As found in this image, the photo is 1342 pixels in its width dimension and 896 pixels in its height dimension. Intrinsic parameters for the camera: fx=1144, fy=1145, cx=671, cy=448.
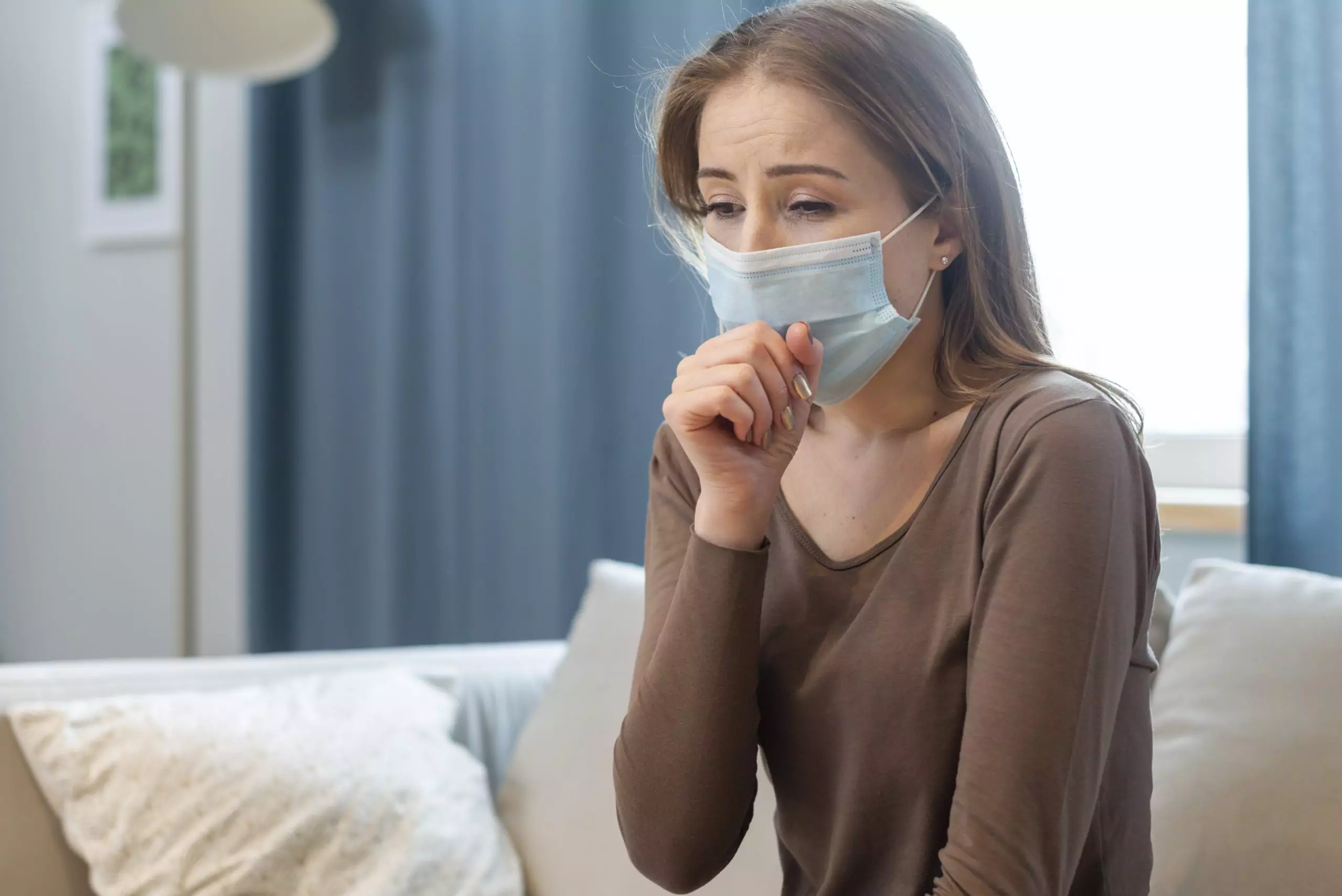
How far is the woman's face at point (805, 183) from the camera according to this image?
3.06 feet

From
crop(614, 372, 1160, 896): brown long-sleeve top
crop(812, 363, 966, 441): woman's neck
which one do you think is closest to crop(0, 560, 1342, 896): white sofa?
crop(614, 372, 1160, 896): brown long-sleeve top

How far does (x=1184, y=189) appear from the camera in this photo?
1.85 metres

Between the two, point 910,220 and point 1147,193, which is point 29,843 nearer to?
point 910,220

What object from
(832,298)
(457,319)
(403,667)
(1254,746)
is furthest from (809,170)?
(457,319)

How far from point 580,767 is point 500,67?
1.61 metres

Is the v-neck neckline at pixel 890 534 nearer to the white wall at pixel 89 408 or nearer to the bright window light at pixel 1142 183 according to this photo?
the bright window light at pixel 1142 183

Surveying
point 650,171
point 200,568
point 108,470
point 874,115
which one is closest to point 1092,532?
point 874,115

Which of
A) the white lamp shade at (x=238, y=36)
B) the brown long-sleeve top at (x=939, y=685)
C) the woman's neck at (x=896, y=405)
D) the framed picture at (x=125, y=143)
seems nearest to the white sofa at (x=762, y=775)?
the brown long-sleeve top at (x=939, y=685)

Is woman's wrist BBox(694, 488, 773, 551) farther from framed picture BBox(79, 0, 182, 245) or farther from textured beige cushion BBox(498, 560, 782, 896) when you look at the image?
framed picture BBox(79, 0, 182, 245)

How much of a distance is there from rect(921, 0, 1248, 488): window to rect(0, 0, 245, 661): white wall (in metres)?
1.98

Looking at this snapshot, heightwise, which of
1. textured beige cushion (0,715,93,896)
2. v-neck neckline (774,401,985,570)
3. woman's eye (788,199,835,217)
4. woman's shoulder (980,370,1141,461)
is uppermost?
woman's eye (788,199,835,217)

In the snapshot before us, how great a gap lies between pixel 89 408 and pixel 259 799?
2.10 metres

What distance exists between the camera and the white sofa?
1.03 m

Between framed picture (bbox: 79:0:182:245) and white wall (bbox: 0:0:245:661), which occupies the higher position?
framed picture (bbox: 79:0:182:245)
